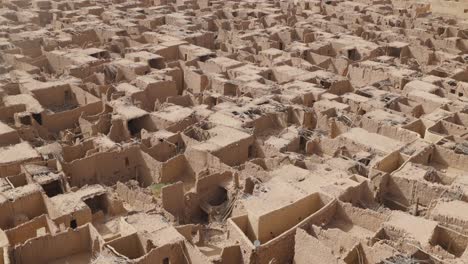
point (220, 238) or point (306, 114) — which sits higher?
point (306, 114)

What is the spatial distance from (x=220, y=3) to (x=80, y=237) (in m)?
44.0

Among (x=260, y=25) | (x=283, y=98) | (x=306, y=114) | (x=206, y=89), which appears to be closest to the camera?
(x=306, y=114)

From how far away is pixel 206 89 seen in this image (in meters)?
32.4

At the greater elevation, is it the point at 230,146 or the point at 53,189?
the point at 230,146

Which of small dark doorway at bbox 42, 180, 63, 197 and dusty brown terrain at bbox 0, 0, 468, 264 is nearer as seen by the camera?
dusty brown terrain at bbox 0, 0, 468, 264

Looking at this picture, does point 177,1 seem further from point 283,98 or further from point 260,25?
point 283,98

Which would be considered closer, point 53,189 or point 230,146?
point 53,189

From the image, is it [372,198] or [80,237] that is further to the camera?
[372,198]

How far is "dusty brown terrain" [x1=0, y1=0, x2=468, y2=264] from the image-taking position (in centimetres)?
1781

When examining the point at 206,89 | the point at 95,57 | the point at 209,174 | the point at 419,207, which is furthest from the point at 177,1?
the point at 419,207

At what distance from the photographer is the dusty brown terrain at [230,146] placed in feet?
58.4

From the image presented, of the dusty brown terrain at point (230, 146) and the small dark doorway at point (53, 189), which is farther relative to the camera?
the small dark doorway at point (53, 189)

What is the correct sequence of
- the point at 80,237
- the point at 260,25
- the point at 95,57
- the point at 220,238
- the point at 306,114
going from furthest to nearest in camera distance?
the point at 260,25 → the point at 95,57 → the point at 306,114 → the point at 220,238 → the point at 80,237

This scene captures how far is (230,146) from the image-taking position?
24.0m
